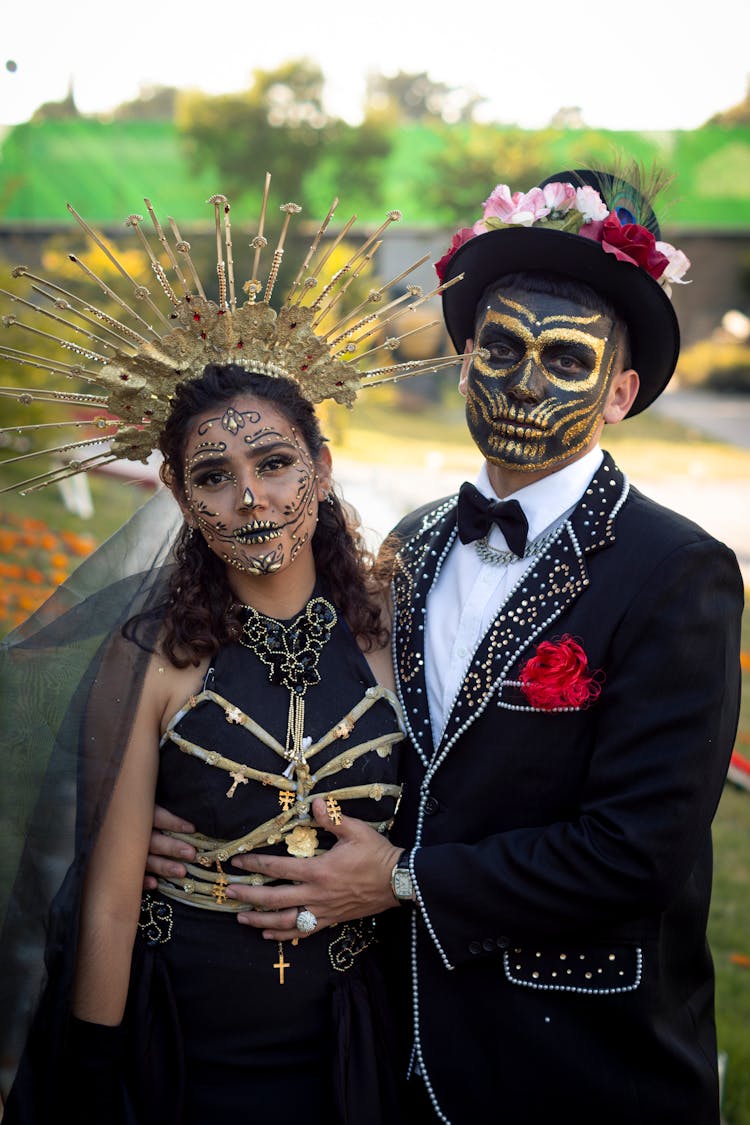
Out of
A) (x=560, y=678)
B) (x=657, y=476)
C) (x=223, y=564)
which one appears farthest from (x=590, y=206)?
(x=657, y=476)

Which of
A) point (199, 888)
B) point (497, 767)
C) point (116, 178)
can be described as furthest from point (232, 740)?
point (116, 178)

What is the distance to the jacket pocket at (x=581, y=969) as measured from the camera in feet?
7.51

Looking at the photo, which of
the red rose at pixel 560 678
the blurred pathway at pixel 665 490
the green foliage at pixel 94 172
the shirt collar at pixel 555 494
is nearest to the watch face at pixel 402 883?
the red rose at pixel 560 678

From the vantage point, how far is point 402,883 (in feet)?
7.67

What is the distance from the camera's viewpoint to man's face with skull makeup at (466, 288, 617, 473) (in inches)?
95.2

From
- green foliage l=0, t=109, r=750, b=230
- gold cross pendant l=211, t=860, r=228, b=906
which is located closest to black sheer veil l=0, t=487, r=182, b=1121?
gold cross pendant l=211, t=860, r=228, b=906

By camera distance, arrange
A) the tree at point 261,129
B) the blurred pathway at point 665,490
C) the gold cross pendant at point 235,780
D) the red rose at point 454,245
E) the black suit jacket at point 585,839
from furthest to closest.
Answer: the tree at point 261,129 → the blurred pathway at point 665,490 → the red rose at point 454,245 → the gold cross pendant at point 235,780 → the black suit jacket at point 585,839

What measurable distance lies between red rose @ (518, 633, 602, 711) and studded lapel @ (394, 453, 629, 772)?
0.27ft

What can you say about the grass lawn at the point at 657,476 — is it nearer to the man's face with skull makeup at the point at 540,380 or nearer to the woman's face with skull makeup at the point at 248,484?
the man's face with skull makeup at the point at 540,380

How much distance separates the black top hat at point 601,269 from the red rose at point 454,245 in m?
0.02

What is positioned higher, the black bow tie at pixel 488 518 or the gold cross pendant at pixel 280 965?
the black bow tie at pixel 488 518

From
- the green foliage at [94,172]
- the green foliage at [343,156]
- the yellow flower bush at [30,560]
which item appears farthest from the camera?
the green foliage at [343,156]

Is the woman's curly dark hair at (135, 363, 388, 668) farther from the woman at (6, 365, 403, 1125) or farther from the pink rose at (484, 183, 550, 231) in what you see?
the pink rose at (484, 183, 550, 231)

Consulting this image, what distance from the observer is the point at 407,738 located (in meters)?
2.50
